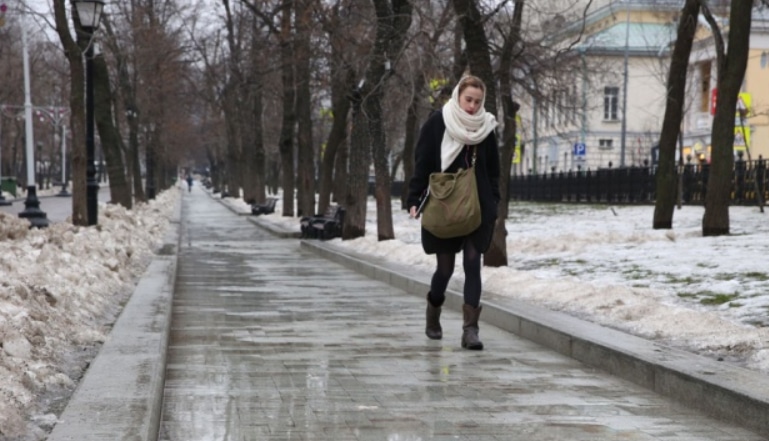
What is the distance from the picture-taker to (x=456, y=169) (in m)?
7.80

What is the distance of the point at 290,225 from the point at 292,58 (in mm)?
6620

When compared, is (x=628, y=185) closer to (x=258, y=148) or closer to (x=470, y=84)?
(x=258, y=148)

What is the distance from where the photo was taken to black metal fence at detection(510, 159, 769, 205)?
32375 mm

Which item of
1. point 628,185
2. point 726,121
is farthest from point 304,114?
point 628,185

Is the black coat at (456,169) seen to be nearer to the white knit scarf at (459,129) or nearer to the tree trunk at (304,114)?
the white knit scarf at (459,129)

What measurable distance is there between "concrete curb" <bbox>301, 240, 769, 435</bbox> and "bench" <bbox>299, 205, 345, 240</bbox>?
13.2m

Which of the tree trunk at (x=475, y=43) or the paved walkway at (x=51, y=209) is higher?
the tree trunk at (x=475, y=43)

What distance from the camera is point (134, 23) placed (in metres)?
32.9

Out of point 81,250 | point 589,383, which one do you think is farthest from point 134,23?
point 589,383

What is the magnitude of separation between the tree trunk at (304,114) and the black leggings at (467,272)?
17.1 metres

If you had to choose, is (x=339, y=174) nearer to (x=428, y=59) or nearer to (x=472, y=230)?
(x=428, y=59)

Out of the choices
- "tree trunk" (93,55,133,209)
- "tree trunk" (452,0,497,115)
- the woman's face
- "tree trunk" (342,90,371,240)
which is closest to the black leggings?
the woman's face

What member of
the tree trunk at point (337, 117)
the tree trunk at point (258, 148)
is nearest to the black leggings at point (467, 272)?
the tree trunk at point (337, 117)

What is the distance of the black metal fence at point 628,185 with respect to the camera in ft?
106
